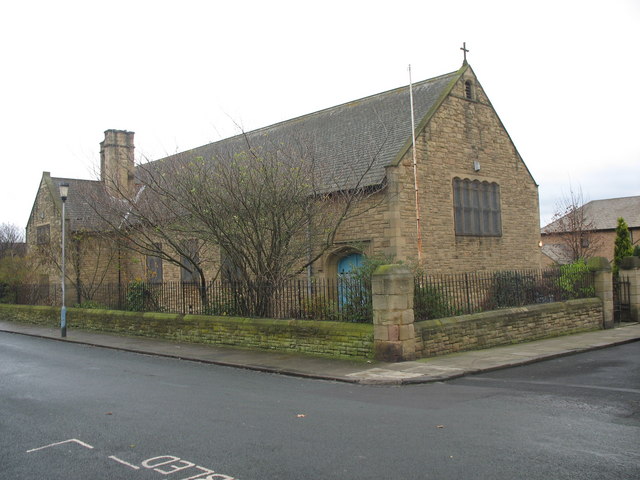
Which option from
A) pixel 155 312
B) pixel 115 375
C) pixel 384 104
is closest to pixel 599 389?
pixel 115 375

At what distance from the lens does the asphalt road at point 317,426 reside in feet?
18.5

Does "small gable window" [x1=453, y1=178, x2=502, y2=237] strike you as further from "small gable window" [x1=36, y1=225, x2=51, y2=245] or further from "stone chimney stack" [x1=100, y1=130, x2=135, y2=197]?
"stone chimney stack" [x1=100, y1=130, x2=135, y2=197]

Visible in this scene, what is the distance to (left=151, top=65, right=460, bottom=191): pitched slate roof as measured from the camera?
19.5 m

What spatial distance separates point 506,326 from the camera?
15.2 m

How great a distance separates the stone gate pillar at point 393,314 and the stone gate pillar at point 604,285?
30.8 ft

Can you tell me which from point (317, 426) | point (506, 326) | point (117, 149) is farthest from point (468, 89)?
point (117, 149)

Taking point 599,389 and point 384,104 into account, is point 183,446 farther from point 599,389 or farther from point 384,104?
point 384,104

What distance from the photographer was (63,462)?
5.92 m

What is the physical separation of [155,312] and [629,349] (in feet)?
45.3

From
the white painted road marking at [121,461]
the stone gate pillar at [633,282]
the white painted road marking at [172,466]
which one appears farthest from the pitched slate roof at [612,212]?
the white painted road marking at [121,461]

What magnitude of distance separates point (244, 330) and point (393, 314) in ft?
15.7

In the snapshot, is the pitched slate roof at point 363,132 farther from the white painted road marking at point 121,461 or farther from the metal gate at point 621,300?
the white painted road marking at point 121,461

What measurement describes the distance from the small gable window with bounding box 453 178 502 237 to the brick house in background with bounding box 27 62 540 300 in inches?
1.5

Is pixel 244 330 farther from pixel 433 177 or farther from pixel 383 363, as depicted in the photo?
pixel 433 177
